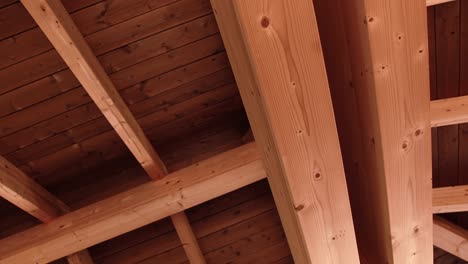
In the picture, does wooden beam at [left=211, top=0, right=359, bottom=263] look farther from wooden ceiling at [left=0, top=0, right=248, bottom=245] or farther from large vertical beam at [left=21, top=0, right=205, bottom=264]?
wooden ceiling at [left=0, top=0, right=248, bottom=245]

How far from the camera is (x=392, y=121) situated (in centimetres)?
128

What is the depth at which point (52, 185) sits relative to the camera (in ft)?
9.27

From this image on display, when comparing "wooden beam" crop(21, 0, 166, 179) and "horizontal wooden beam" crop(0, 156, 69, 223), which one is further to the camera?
"horizontal wooden beam" crop(0, 156, 69, 223)

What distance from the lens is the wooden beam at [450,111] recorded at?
2.11 m

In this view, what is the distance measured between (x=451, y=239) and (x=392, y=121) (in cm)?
193

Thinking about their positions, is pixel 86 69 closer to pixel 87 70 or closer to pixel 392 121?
pixel 87 70

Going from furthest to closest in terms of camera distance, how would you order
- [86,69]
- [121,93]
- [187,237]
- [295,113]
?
[187,237] → [121,93] → [86,69] → [295,113]

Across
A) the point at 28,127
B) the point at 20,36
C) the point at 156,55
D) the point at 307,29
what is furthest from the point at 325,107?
the point at 28,127

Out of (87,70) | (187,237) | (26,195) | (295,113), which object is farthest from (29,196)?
(295,113)

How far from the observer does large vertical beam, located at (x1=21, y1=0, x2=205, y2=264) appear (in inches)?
65.9

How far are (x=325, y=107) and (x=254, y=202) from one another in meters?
1.98

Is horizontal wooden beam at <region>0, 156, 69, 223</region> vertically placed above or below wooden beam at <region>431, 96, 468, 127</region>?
above

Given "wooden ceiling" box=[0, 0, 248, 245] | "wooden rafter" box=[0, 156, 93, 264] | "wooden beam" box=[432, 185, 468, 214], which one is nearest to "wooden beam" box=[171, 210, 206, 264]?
"wooden ceiling" box=[0, 0, 248, 245]

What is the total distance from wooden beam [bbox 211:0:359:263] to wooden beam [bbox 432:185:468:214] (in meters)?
1.10
